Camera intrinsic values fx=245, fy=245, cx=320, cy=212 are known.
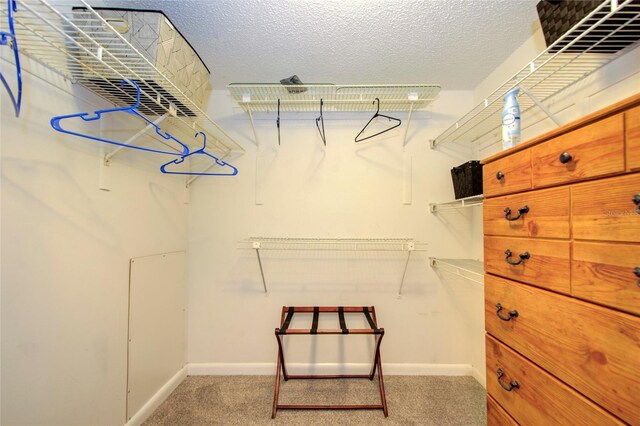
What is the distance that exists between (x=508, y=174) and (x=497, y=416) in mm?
967

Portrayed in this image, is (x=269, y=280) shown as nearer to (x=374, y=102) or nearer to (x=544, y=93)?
(x=374, y=102)

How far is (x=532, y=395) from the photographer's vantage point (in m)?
0.82

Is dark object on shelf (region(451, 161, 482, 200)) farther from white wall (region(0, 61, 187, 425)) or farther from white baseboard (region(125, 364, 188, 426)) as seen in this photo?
white baseboard (region(125, 364, 188, 426))

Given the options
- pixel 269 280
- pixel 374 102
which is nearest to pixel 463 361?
pixel 269 280

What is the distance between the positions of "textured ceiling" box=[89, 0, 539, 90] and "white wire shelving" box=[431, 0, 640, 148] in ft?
1.21

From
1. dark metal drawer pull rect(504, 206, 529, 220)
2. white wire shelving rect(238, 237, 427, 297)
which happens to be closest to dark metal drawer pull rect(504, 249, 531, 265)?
dark metal drawer pull rect(504, 206, 529, 220)

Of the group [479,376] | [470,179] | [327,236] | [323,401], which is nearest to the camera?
[470,179]

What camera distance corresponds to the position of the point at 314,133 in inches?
75.2

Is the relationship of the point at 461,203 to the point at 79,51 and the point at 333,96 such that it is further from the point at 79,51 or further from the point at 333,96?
the point at 79,51

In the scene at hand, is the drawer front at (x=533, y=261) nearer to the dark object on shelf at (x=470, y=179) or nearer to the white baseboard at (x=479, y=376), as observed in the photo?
the dark object on shelf at (x=470, y=179)

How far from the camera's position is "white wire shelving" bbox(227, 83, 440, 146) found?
4.95ft

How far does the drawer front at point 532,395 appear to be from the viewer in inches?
26.6

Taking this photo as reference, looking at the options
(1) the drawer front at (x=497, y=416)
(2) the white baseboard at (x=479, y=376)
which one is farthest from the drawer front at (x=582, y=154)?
(2) the white baseboard at (x=479, y=376)

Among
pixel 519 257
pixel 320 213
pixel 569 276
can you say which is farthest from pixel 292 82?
pixel 569 276
